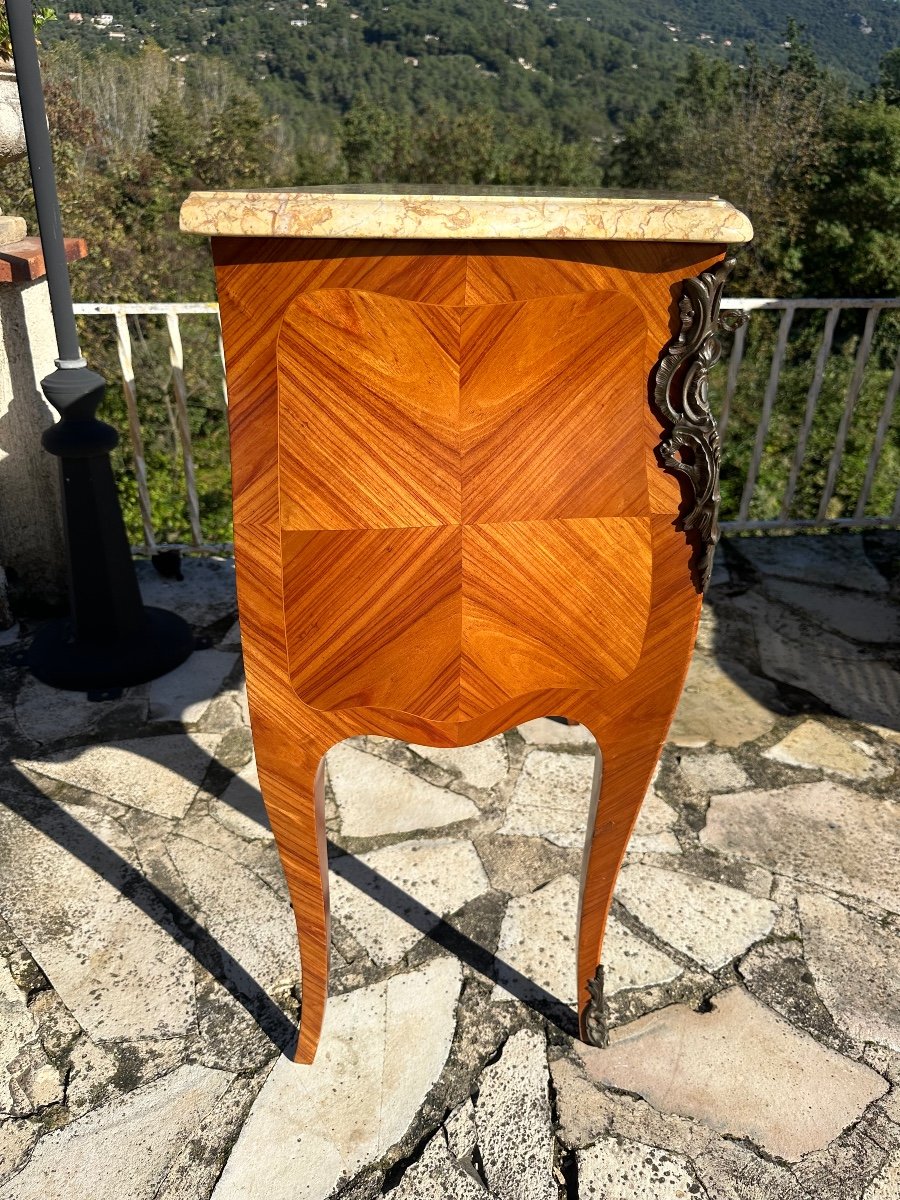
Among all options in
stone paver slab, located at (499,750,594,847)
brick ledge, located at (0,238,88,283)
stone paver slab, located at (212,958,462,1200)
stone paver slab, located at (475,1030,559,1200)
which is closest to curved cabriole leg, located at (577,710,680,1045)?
stone paver slab, located at (475,1030,559,1200)

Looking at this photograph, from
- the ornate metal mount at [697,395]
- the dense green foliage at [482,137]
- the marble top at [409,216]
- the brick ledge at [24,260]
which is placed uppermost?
the marble top at [409,216]

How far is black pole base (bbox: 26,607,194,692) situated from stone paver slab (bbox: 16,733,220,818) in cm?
28

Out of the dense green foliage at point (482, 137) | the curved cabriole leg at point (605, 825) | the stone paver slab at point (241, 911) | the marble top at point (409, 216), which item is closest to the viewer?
the marble top at point (409, 216)

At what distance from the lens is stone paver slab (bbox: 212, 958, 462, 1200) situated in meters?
1.32

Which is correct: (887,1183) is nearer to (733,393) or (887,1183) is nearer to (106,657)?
(106,657)

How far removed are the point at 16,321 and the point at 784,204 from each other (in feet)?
72.5

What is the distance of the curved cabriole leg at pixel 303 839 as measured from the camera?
1.22m

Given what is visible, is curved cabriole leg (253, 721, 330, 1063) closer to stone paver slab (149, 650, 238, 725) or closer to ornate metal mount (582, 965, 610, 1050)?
ornate metal mount (582, 965, 610, 1050)

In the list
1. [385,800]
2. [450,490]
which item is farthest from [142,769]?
[450,490]

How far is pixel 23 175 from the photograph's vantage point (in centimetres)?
1145

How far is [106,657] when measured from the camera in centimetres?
256

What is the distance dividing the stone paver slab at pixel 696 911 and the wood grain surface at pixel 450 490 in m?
0.73

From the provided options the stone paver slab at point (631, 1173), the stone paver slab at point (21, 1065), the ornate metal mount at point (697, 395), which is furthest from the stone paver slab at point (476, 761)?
the ornate metal mount at point (697, 395)

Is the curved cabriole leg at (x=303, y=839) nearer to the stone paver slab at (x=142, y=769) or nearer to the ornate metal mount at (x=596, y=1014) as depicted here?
the ornate metal mount at (x=596, y=1014)
